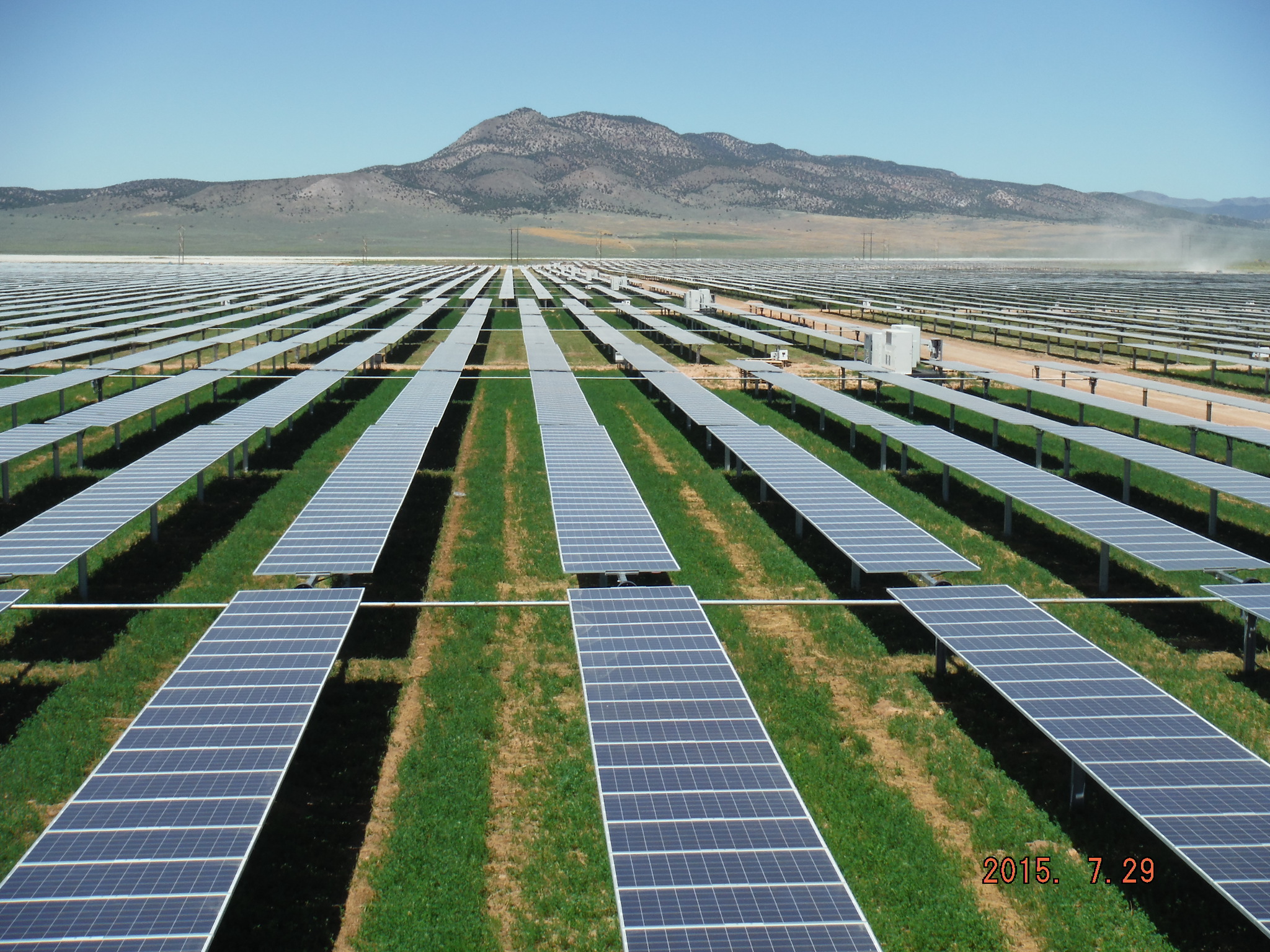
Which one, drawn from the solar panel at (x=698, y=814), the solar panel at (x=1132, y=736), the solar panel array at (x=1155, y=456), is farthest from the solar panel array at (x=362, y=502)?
the solar panel array at (x=1155, y=456)

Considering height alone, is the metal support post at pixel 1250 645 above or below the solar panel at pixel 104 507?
below

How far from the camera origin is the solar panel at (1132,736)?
22.9 feet

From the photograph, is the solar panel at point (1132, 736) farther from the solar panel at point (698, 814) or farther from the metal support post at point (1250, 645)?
the solar panel at point (698, 814)

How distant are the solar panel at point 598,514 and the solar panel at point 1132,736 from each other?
321cm

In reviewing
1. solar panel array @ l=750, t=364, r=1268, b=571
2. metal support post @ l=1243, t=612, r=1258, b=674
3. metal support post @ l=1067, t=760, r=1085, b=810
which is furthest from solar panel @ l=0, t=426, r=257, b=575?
metal support post @ l=1243, t=612, r=1258, b=674

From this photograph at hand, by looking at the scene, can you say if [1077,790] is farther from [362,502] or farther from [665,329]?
[665,329]

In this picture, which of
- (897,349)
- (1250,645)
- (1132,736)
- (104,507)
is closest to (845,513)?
(1250,645)

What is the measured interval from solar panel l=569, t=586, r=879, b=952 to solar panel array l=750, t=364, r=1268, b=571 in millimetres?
6731

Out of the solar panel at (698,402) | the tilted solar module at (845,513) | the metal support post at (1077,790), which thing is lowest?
the metal support post at (1077,790)

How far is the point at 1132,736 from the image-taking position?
337 inches

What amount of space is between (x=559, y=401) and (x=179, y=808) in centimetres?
1908

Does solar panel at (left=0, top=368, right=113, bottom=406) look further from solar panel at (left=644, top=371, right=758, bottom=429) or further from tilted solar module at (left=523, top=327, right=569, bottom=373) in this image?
solar panel at (left=644, top=371, right=758, bottom=429)

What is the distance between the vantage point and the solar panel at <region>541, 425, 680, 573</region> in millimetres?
12594

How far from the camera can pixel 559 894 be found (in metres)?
7.83
